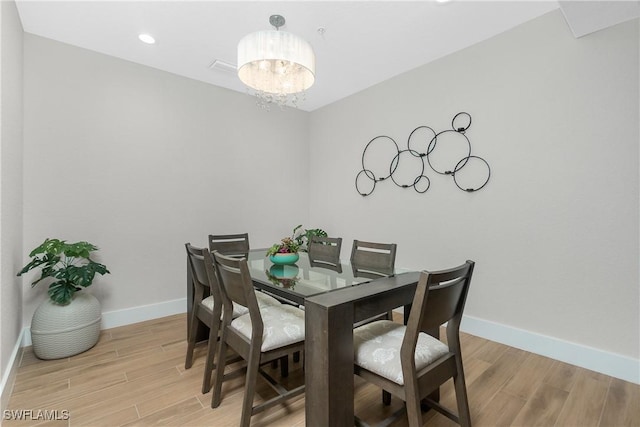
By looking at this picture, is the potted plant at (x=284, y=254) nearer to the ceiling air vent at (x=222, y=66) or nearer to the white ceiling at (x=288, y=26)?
the white ceiling at (x=288, y=26)

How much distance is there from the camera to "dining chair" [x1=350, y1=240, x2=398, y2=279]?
195 centimetres

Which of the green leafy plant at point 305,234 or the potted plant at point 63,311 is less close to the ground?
the green leafy plant at point 305,234

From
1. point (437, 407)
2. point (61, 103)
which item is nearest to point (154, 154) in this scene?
point (61, 103)

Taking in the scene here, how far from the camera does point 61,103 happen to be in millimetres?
2670

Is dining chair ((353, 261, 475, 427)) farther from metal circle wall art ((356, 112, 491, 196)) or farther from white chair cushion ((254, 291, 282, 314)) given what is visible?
metal circle wall art ((356, 112, 491, 196))

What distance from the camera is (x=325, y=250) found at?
2.71 metres

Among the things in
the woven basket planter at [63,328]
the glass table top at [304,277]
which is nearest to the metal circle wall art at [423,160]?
the glass table top at [304,277]

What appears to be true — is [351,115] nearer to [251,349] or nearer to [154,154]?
[154,154]

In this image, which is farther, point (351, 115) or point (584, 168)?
point (351, 115)

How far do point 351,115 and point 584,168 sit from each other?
8.37 feet

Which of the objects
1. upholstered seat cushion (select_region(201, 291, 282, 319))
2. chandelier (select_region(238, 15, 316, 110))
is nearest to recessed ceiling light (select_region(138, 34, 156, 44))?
chandelier (select_region(238, 15, 316, 110))

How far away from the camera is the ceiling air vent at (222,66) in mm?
3012

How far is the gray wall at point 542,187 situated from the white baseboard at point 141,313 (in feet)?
8.65

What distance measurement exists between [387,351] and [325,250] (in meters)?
1.41
